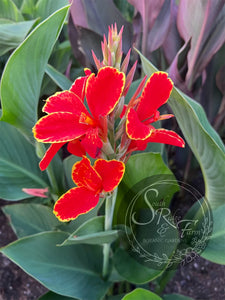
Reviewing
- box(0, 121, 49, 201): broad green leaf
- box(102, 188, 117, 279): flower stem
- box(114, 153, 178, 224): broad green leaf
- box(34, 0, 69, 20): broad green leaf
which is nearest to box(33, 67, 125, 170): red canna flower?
box(102, 188, 117, 279): flower stem

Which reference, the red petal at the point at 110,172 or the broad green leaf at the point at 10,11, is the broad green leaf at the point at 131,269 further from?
the broad green leaf at the point at 10,11

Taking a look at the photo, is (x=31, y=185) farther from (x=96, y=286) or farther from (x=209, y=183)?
(x=209, y=183)

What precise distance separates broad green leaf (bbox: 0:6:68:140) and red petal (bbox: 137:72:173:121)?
0.26 metres

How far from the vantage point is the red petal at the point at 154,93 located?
0.51 metres

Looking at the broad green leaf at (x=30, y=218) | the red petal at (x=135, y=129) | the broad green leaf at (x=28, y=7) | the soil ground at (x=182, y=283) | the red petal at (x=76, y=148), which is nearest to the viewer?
the red petal at (x=135, y=129)

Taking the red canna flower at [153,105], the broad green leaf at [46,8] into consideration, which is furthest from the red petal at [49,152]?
the broad green leaf at [46,8]

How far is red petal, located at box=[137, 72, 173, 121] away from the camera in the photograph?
0.51 m

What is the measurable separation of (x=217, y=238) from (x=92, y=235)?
332mm

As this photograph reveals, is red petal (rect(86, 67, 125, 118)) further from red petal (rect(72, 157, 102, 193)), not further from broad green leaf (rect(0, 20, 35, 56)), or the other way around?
broad green leaf (rect(0, 20, 35, 56))

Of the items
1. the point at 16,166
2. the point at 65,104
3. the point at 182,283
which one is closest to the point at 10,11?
the point at 16,166

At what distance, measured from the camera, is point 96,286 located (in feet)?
3.11

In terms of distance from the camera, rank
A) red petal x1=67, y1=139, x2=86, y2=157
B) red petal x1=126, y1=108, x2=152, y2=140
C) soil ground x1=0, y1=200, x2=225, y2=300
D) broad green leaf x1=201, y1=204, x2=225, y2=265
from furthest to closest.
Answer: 1. soil ground x1=0, y1=200, x2=225, y2=300
2. broad green leaf x1=201, y1=204, x2=225, y2=265
3. red petal x1=67, y1=139, x2=86, y2=157
4. red petal x1=126, y1=108, x2=152, y2=140

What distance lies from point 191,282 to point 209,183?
570mm

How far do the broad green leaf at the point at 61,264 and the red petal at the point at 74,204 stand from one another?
13.2 inches
